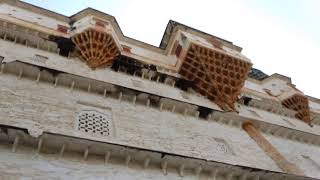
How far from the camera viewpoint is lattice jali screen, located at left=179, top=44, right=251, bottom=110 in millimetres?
15566

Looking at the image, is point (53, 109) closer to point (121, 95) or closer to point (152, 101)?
point (121, 95)

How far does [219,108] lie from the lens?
587 inches

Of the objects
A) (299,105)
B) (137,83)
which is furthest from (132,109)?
(299,105)

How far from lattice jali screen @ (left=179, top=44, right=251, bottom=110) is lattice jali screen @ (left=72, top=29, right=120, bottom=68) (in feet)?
10.9

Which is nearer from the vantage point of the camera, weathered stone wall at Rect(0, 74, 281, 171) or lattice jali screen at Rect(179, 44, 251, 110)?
weathered stone wall at Rect(0, 74, 281, 171)

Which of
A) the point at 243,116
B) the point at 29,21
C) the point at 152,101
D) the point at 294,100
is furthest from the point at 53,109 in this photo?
the point at 294,100

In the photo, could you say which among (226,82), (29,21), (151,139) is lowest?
(151,139)

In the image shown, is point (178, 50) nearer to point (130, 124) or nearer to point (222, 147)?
point (222, 147)

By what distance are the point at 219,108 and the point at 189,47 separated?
316cm

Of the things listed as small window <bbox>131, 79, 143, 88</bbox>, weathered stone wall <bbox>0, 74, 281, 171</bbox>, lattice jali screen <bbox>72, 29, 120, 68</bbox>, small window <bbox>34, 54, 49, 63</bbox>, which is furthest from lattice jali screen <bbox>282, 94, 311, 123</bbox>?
small window <bbox>34, 54, 49, 63</bbox>

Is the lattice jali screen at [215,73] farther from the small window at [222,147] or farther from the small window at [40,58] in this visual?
the small window at [40,58]

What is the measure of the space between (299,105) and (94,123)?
12401 millimetres

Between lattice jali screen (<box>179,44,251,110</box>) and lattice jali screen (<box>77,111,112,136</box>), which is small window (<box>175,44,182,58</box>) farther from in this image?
lattice jali screen (<box>77,111,112,136</box>)

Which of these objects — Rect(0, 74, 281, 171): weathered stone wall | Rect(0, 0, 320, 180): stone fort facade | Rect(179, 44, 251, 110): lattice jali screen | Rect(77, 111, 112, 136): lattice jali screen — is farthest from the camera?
Rect(179, 44, 251, 110): lattice jali screen
